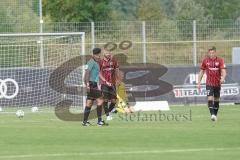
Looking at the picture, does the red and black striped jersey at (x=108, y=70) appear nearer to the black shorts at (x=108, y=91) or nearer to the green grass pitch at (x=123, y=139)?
the black shorts at (x=108, y=91)

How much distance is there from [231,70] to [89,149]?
66.2 ft

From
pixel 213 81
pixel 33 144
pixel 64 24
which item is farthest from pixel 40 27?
pixel 33 144

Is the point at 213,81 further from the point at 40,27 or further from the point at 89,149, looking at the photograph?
the point at 40,27

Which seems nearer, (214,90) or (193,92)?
(214,90)

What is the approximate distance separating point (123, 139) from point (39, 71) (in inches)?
601

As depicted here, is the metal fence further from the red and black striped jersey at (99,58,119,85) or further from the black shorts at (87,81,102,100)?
the black shorts at (87,81,102,100)
